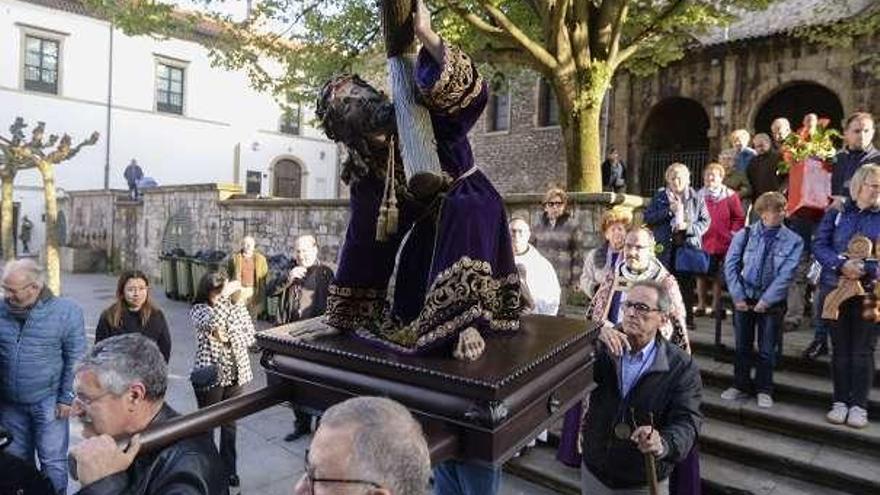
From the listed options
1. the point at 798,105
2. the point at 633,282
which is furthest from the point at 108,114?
the point at 633,282

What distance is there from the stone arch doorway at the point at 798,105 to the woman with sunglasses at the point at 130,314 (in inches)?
555

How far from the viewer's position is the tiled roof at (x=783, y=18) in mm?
12898

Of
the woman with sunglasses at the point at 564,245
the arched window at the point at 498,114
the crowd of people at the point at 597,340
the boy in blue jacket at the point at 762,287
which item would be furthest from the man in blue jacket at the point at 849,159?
the arched window at the point at 498,114

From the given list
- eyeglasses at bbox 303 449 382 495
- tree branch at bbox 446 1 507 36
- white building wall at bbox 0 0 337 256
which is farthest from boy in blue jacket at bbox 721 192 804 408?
white building wall at bbox 0 0 337 256

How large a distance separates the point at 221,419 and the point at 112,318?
341 cm

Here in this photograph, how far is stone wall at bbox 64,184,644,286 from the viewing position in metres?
7.42

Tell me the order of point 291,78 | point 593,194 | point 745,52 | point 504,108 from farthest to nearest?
point 504,108
point 745,52
point 291,78
point 593,194

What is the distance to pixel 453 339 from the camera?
1.69 meters

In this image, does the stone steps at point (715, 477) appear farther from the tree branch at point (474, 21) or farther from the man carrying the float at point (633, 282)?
the tree branch at point (474, 21)

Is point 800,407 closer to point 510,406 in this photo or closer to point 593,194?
point 593,194

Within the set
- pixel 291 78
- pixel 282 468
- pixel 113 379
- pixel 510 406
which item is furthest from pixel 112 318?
pixel 291 78

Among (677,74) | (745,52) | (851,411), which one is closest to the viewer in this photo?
(851,411)

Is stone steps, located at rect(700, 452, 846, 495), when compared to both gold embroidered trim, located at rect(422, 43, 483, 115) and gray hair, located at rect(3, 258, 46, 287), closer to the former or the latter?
gold embroidered trim, located at rect(422, 43, 483, 115)

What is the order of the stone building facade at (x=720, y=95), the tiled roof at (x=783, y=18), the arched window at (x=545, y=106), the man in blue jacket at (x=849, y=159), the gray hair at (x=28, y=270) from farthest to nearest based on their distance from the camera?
the arched window at (x=545, y=106) → the stone building facade at (x=720, y=95) → the tiled roof at (x=783, y=18) → the man in blue jacket at (x=849, y=159) → the gray hair at (x=28, y=270)
